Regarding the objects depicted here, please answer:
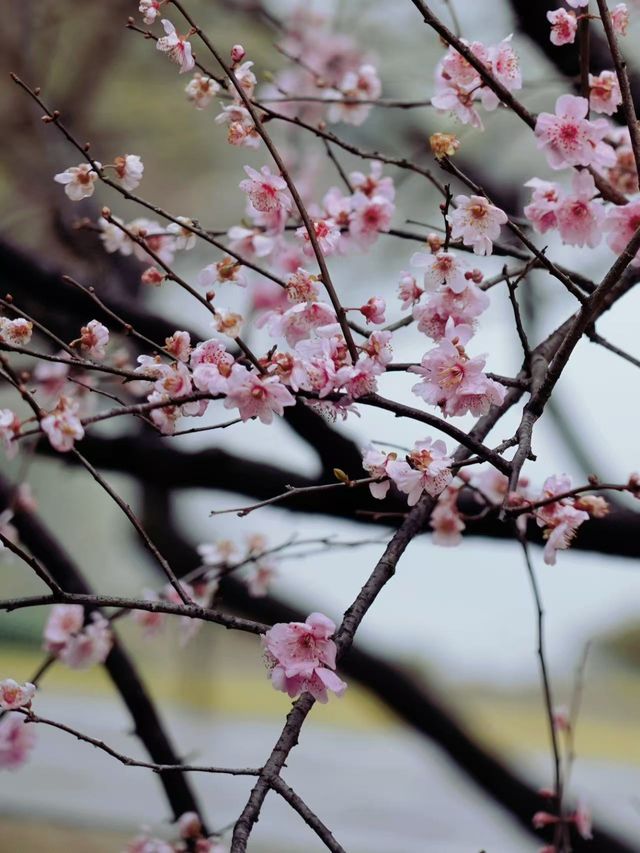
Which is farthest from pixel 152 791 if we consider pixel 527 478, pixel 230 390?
pixel 230 390

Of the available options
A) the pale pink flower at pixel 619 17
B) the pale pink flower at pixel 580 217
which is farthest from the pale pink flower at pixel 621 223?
the pale pink flower at pixel 619 17

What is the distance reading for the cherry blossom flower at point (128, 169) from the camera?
2.19ft

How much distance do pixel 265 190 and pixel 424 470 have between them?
242 millimetres

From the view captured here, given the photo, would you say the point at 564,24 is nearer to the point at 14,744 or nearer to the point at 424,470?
the point at 424,470

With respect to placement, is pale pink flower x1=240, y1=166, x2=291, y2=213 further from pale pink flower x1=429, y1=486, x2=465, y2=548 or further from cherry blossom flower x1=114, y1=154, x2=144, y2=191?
pale pink flower x1=429, y1=486, x2=465, y2=548

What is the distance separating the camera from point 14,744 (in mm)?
924

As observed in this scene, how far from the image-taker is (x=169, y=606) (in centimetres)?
51

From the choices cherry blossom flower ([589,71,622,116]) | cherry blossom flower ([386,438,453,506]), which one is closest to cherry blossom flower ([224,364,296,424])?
cherry blossom flower ([386,438,453,506])

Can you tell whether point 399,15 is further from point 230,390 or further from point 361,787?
point 361,787

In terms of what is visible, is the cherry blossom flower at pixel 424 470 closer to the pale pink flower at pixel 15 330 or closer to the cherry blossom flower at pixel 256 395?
the cherry blossom flower at pixel 256 395

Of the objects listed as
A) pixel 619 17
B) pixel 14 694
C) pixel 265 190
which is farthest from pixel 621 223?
pixel 14 694

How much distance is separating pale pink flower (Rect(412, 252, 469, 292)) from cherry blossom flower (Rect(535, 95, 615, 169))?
132 millimetres

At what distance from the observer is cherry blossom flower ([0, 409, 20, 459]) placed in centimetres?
54

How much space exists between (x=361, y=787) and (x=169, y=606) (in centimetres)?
366
